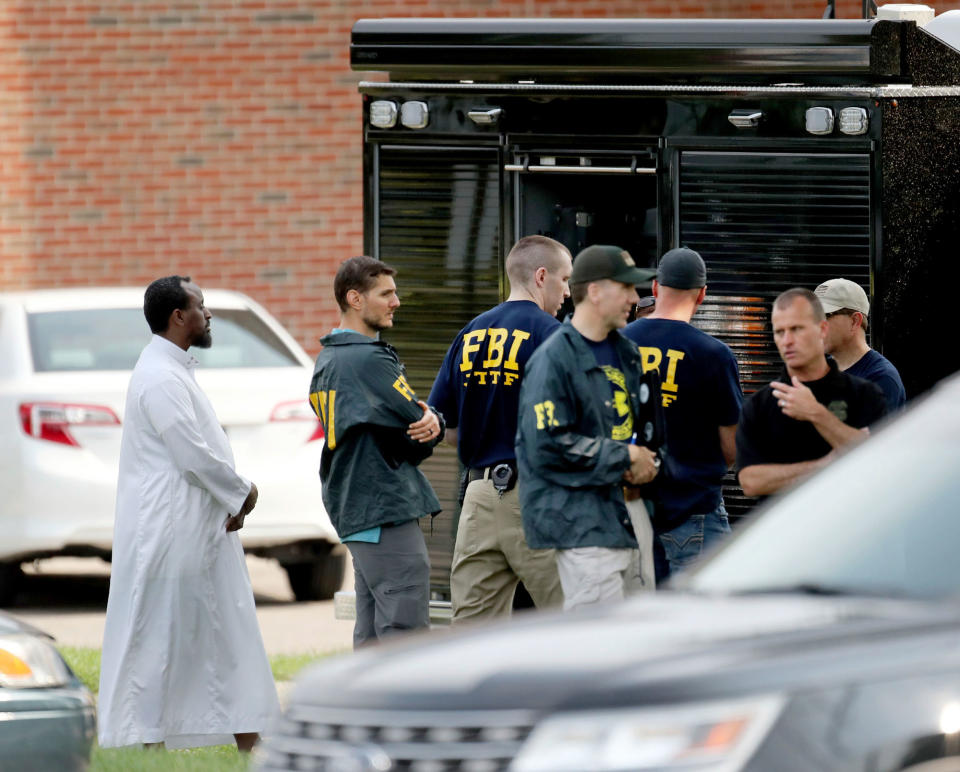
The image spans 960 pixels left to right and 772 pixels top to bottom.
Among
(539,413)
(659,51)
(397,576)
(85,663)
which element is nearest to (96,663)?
(85,663)

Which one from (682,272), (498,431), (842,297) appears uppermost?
(682,272)

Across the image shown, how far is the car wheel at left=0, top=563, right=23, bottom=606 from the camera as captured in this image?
10.8 meters

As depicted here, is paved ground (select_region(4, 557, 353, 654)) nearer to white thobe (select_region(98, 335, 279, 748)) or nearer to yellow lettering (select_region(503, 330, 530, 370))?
white thobe (select_region(98, 335, 279, 748))

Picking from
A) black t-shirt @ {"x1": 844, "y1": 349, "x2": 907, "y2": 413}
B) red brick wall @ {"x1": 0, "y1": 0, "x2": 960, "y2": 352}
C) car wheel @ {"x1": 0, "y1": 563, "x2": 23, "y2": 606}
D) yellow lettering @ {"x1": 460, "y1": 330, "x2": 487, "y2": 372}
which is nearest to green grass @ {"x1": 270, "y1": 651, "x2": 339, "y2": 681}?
yellow lettering @ {"x1": 460, "y1": 330, "x2": 487, "y2": 372}

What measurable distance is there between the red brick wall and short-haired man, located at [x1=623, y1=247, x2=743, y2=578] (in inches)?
317

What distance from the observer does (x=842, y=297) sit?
6914mm

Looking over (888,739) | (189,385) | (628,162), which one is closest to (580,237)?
(628,162)

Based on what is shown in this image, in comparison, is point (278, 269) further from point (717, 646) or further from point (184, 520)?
point (717, 646)

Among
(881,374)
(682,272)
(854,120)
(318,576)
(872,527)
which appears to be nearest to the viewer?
(872,527)

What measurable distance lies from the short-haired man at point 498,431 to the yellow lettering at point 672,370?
606 millimetres

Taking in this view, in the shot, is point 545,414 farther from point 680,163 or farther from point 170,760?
point 680,163

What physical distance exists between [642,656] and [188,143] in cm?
1188

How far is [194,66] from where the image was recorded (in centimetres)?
1454

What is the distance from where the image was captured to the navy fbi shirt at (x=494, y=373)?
701 centimetres
